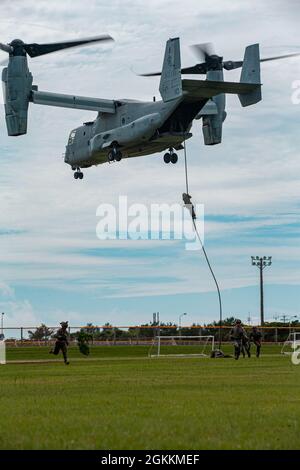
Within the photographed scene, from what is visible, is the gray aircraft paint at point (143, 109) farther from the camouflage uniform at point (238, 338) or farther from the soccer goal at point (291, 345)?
the camouflage uniform at point (238, 338)

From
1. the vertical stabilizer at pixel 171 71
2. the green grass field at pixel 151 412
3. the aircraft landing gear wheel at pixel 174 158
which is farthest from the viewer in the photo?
the aircraft landing gear wheel at pixel 174 158

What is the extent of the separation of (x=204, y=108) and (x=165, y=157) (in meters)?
5.00

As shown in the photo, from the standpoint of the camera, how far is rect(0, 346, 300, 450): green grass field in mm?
13578

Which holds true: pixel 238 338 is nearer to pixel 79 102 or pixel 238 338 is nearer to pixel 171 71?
pixel 171 71

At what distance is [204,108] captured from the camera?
211 ft

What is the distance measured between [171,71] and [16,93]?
816 centimetres

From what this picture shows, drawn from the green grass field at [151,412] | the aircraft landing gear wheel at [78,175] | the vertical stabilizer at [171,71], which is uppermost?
the vertical stabilizer at [171,71]

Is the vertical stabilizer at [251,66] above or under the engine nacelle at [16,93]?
above

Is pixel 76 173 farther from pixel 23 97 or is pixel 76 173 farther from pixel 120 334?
pixel 120 334

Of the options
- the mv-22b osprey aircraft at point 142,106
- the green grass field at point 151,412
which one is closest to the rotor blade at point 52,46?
the mv-22b osprey aircraft at point 142,106

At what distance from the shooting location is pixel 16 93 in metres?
56.7

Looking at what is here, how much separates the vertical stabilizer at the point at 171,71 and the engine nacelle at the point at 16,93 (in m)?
7.30

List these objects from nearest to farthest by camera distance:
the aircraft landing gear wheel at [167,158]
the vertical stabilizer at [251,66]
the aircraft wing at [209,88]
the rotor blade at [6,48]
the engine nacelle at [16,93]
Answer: the aircraft wing at [209,88]
the engine nacelle at [16,93]
the rotor blade at [6,48]
the vertical stabilizer at [251,66]
the aircraft landing gear wheel at [167,158]

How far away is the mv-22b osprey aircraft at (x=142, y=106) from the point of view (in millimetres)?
56031
